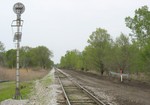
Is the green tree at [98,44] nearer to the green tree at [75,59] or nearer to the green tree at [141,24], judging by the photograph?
the green tree at [141,24]

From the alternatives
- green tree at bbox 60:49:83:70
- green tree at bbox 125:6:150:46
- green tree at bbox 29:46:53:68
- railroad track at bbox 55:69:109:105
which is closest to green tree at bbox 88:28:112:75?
green tree at bbox 125:6:150:46

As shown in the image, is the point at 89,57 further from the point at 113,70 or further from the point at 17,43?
the point at 17,43

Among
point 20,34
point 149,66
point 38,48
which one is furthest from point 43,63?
point 20,34

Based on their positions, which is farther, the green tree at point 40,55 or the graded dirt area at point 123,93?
the green tree at point 40,55

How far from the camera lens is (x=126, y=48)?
33.2m

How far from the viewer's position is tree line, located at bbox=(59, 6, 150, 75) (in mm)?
32844

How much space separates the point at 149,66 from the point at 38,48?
365ft

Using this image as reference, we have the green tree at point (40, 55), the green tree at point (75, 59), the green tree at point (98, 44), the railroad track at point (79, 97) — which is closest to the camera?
the railroad track at point (79, 97)

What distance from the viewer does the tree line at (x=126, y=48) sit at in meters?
32.8

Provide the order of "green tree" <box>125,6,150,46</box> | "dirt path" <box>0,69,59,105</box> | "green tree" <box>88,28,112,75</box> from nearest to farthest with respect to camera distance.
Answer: "dirt path" <box>0,69,59,105</box> < "green tree" <box>125,6,150,46</box> < "green tree" <box>88,28,112,75</box>

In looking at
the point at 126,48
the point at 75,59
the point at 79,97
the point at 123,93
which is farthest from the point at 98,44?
the point at 75,59

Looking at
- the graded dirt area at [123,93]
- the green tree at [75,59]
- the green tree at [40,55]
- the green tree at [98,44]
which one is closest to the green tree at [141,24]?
the green tree at [98,44]

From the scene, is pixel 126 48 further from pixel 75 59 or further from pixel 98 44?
pixel 75 59

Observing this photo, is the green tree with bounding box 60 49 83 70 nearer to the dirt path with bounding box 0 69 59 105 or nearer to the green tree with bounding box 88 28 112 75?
the green tree with bounding box 88 28 112 75
